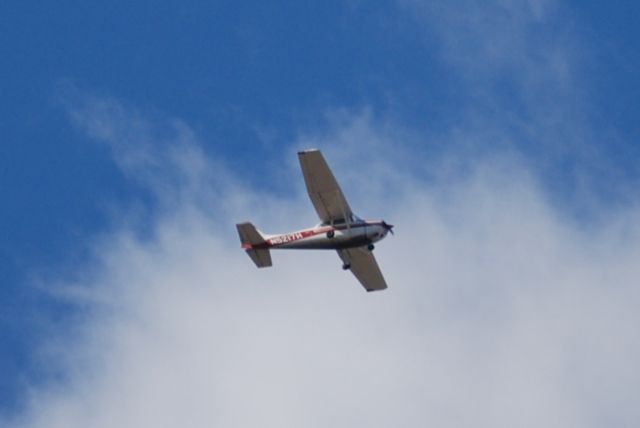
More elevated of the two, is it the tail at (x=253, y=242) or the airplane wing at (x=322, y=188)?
the airplane wing at (x=322, y=188)

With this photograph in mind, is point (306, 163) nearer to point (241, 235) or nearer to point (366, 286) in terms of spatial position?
point (241, 235)

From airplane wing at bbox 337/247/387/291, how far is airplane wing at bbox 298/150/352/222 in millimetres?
3745

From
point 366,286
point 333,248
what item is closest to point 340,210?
point 333,248

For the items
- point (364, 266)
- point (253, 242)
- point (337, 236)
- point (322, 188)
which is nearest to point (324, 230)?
point (337, 236)

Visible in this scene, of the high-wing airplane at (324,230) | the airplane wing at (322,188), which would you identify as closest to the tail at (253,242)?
the high-wing airplane at (324,230)

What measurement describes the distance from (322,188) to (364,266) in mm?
7306

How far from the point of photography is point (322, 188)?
7269 centimetres

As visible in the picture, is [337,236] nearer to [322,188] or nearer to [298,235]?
[298,235]

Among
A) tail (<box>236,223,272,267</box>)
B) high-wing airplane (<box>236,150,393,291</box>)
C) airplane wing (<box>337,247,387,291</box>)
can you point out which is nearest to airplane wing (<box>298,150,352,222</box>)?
high-wing airplane (<box>236,150,393,291</box>)

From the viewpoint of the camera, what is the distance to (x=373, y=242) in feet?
244

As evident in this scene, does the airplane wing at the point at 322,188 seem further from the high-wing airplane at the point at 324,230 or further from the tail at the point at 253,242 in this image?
the tail at the point at 253,242

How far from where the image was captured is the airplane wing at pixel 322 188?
71500 millimetres

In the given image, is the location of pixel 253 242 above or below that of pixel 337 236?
above

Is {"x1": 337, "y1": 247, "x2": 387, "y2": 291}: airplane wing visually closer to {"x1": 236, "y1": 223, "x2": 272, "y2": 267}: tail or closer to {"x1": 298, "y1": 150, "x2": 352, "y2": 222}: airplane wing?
{"x1": 298, "y1": 150, "x2": 352, "y2": 222}: airplane wing
